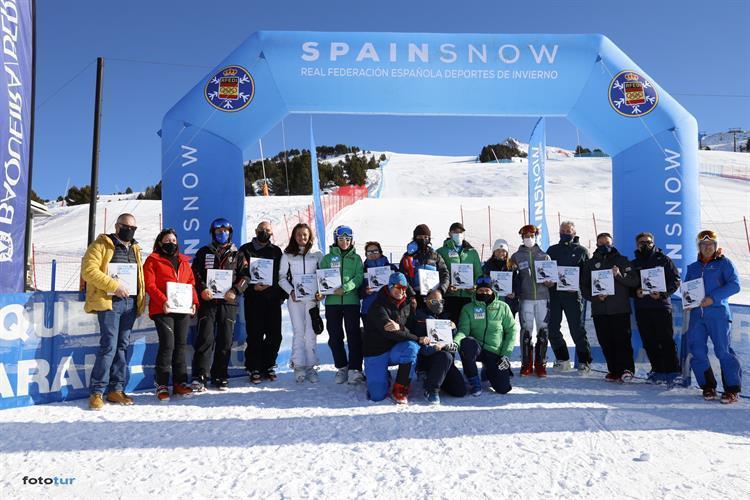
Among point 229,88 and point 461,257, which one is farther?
point 229,88

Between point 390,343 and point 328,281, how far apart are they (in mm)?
1005

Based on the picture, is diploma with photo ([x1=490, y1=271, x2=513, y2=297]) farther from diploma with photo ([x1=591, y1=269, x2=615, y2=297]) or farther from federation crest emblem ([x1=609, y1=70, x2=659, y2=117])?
federation crest emblem ([x1=609, y1=70, x2=659, y2=117])

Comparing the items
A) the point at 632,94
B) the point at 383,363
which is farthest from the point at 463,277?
the point at 632,94

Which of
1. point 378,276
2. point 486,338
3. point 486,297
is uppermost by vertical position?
point 378,276

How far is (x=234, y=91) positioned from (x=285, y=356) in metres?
3.57

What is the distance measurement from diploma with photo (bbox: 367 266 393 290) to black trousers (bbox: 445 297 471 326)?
0.98 metres

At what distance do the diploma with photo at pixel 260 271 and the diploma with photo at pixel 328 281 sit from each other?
1.95 feet

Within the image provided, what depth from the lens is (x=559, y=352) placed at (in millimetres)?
6391

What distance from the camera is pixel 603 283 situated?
19.5 ft

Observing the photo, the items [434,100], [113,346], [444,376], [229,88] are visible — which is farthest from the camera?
[434,100]

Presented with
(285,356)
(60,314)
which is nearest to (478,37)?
(285,356)

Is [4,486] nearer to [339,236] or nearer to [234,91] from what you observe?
[339,236]

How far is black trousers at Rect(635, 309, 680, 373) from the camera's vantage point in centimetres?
571

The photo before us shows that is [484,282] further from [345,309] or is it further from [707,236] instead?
[707,236]
